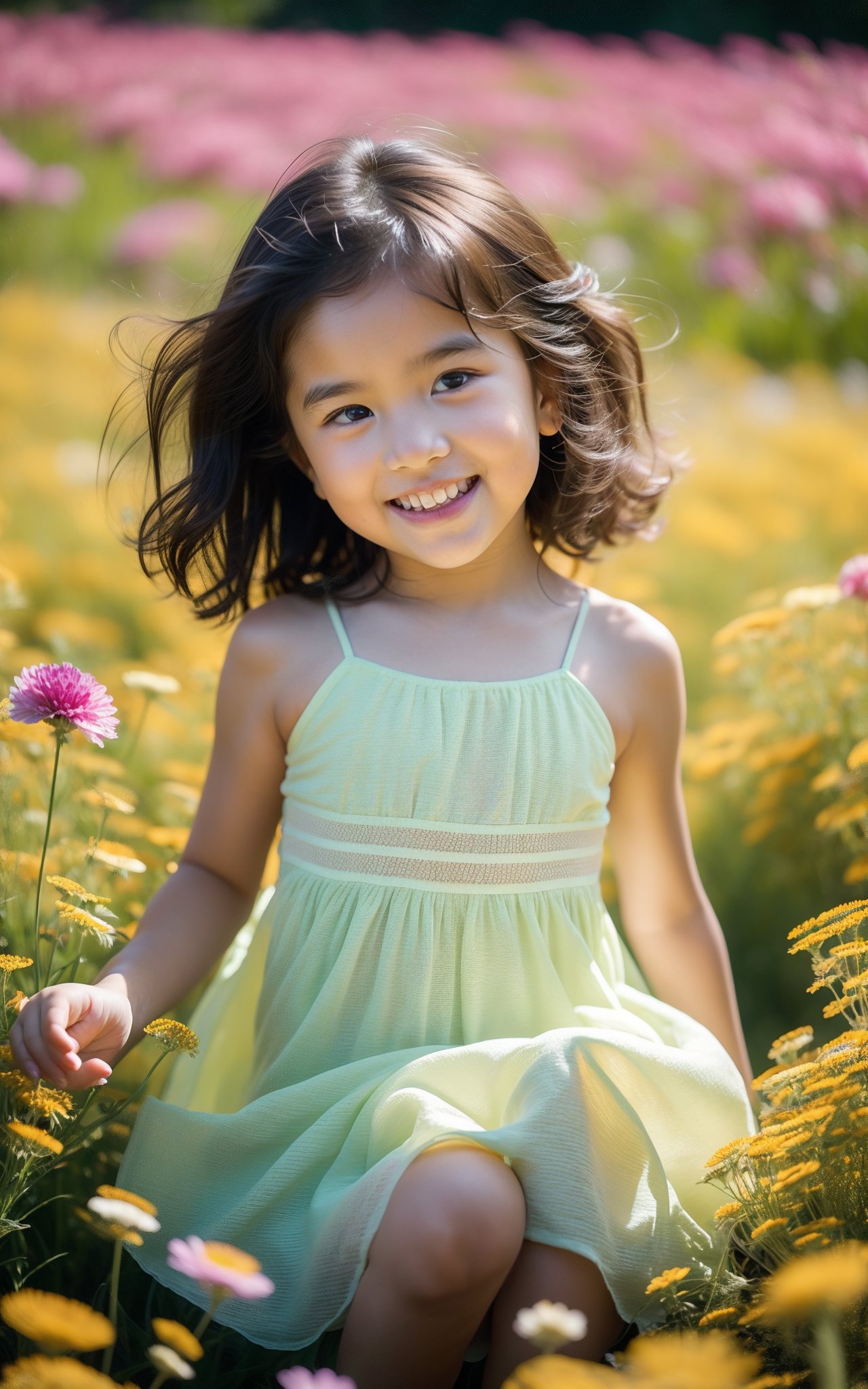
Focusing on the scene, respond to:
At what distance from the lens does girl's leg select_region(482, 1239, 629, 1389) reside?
1.07m

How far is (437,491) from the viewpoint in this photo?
1.31m

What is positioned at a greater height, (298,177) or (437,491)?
(298,177)

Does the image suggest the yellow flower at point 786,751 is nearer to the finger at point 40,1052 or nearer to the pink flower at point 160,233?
the finger at point 40,1052

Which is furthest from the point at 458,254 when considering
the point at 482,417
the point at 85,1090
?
the point at 85,1090

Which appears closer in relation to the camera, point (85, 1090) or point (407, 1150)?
point (407, 1150)

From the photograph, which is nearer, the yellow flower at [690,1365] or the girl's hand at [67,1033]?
the yellow flower at [690,1365]

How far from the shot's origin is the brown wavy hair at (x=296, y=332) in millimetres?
1341

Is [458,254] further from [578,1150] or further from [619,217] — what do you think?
[619,217]

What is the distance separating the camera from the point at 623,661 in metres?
1.46

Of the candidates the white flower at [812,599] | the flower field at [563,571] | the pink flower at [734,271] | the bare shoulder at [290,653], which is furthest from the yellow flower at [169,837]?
the pink flower at [734,271]

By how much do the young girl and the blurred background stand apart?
154mm

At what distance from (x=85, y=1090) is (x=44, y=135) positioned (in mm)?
4694

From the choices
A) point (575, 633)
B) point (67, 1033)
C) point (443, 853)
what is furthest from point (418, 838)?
point (67, 1033)

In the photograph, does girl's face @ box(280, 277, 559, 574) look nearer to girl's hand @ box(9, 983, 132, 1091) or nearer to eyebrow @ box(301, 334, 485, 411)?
eyebrow @ box(301, 334, 485, 411)
